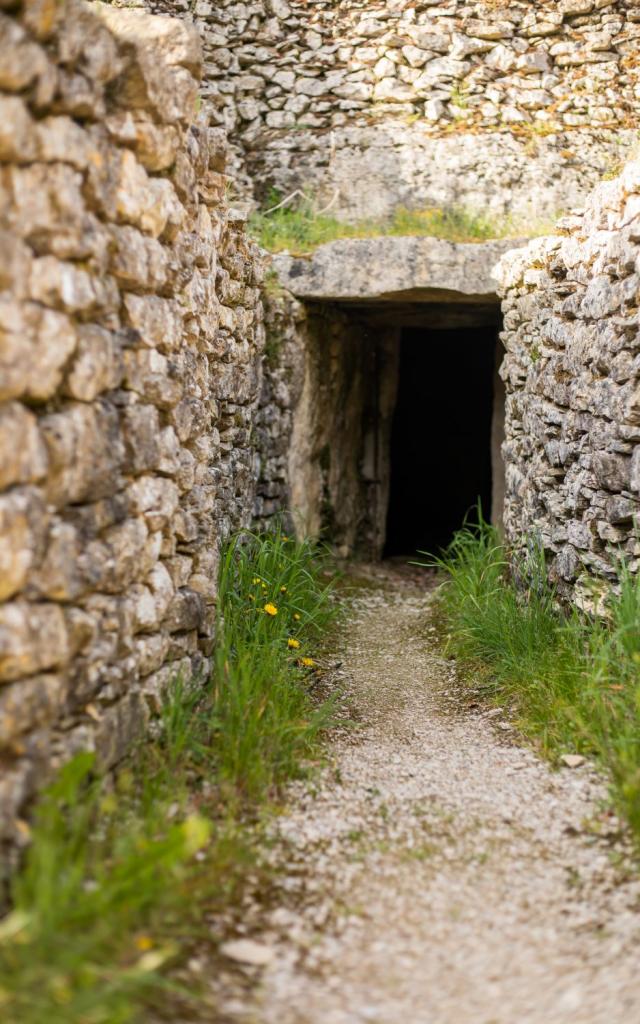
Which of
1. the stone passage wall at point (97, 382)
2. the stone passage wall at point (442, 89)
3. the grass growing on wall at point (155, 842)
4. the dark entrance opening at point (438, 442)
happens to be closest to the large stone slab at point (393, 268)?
the stone passage wall at point (442, 89)

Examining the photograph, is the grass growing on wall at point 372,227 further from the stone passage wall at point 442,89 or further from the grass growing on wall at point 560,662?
the grass growing on wall at point 560,662

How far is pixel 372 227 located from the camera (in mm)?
6762

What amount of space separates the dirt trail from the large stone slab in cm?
324

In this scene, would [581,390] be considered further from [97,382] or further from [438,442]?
[438,442]

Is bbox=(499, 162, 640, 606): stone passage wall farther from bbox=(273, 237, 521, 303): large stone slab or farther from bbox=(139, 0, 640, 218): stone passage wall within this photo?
bbox=(139, 0, 640, 218): stone passage wall

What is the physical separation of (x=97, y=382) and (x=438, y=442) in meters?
9.04

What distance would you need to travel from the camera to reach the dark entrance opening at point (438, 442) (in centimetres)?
1052

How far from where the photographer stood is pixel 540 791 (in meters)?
3.08

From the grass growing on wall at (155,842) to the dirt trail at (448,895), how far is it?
17 centimetres

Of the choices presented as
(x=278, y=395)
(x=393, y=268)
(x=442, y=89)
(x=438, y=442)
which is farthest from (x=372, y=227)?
(x=438, y=442)

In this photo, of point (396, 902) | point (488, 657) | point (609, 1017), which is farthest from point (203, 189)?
point (609, 1017)

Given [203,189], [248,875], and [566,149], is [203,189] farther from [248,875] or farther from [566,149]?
[566,149]

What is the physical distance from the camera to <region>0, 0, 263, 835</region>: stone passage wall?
78.4 inches

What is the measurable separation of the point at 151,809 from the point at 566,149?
6320 millimetres
